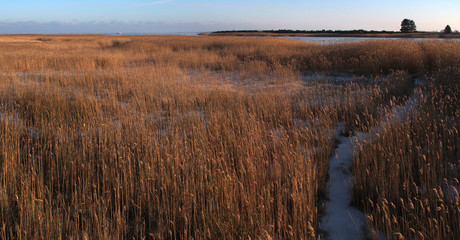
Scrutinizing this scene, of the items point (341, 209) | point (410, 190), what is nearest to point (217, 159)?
point (341, 209)

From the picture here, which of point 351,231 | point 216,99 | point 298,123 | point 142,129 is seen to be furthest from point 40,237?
point 216,99

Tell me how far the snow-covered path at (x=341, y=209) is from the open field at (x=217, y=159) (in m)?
0.11

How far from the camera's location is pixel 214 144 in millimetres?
4418

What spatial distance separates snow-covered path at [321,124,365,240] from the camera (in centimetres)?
282

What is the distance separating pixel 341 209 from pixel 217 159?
1.59m

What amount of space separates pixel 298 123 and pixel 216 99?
227 centimetres

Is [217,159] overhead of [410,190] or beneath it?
overhead

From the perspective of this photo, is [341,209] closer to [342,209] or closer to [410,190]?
[342,209]

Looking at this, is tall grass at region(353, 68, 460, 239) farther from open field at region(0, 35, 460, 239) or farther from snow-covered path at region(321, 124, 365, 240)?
snow-covered path at region(321, 124, 365, 240)

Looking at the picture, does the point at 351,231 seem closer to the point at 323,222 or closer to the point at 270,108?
the point at 323,222

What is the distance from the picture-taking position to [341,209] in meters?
3.19

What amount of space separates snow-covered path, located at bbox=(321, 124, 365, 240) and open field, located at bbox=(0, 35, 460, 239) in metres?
0.11

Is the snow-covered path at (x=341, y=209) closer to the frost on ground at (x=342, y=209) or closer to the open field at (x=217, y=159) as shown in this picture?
the frost on ground at (x=342, y=209)

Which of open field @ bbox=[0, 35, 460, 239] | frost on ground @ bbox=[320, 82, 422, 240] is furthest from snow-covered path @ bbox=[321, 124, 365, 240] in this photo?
open field @ bbox=[0, 35, 460, 239]
